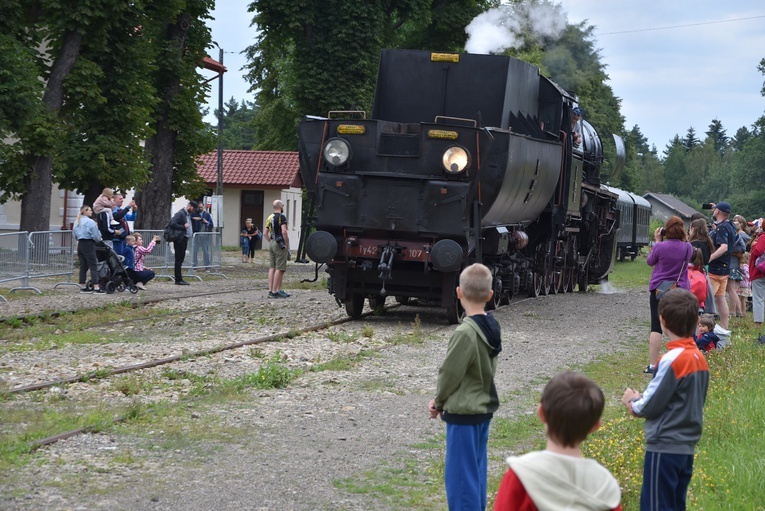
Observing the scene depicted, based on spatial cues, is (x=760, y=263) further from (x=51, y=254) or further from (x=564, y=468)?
(x=564, y=468)

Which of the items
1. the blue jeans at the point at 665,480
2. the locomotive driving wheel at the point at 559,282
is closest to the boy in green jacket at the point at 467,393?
the blue jeans at the point at 665,480

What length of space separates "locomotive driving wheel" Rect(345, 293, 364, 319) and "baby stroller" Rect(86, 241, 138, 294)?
5.55 m

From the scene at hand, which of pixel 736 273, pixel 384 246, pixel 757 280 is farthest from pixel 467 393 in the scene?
pixel 736 273

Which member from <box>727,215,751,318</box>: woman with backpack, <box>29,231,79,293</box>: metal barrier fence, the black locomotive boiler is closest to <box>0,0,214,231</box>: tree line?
<box>29,231,79,293</box>: metal barrier fence

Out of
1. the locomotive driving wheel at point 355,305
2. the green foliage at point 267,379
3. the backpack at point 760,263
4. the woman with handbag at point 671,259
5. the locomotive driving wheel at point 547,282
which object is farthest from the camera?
the locomotive driving wheel at point 547,282

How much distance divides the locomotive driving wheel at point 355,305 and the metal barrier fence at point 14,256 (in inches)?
255

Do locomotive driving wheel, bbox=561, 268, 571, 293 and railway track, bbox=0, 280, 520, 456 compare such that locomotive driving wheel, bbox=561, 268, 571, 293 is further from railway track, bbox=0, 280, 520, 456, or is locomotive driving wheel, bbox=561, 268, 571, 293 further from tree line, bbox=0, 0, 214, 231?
tree line, bbox=0, 0, 214, 231

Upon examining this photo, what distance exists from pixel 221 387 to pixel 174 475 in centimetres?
345

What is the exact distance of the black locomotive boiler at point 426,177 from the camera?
1581cm

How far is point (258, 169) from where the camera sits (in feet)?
172

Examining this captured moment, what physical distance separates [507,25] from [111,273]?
931 cm

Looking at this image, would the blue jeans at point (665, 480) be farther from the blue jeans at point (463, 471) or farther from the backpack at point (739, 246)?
the backpack at point (739, 246)

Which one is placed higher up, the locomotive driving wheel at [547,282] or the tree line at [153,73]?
the tree line at [153,73]

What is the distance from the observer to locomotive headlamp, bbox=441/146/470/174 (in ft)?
51.8
